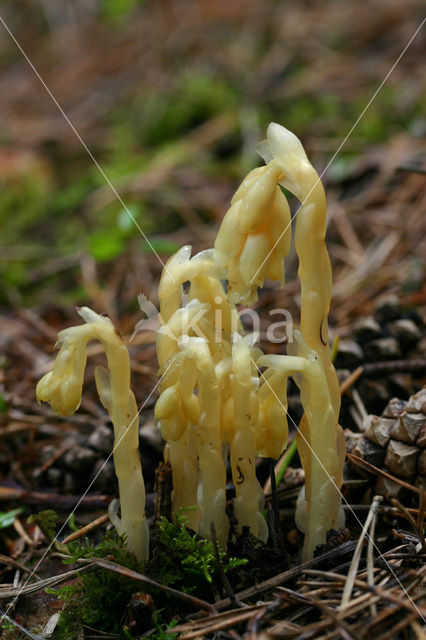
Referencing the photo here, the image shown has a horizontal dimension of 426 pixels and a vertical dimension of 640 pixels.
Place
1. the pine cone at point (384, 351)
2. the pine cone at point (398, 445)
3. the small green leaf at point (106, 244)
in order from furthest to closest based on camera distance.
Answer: the small green leaf at point (106, 244) → the pine cone at point (384, 351) → the pine cone at point (398, 445)

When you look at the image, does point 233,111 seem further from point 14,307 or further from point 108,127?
point 14,307

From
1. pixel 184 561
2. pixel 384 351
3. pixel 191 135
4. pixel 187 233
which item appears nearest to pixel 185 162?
pixel 191 135

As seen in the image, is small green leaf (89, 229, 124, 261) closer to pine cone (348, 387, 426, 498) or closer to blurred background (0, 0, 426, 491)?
blurred background (0, 0, 426, 491)

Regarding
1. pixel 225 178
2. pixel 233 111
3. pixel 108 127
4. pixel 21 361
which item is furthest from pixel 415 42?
pixel 21 361

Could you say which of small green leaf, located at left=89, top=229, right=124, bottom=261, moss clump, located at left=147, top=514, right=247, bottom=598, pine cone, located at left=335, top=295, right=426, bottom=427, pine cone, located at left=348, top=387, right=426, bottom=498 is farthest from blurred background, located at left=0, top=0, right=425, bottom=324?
moss clump, located at left=147, top=514, right=247, bottom=598

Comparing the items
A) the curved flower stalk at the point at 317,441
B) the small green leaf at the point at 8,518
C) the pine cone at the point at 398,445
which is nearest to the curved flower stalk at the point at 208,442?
the curved flower stalk at the point at 317,441

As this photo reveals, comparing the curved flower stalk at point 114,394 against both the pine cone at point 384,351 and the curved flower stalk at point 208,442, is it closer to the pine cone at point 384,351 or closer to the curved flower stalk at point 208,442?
the curved flower stalk at point 208,442
